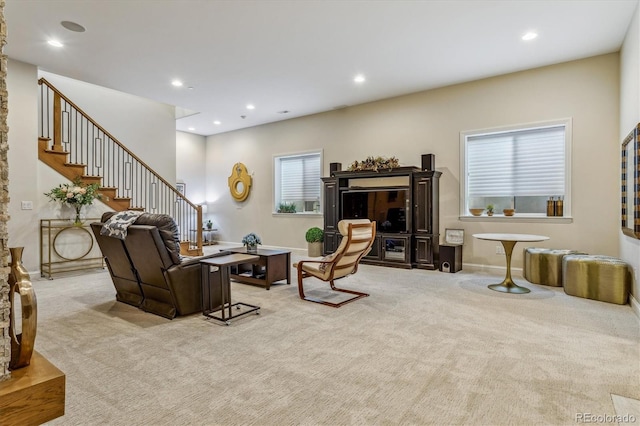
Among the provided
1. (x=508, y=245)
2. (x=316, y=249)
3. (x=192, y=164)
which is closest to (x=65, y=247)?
(x=316, y=249)

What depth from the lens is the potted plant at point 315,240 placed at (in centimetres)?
751

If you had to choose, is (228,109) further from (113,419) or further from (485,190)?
(113,419)

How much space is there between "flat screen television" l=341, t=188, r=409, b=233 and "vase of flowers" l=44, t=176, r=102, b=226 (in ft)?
14.7

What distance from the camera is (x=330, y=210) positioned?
23.6 ft

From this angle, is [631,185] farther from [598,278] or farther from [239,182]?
[239,182]

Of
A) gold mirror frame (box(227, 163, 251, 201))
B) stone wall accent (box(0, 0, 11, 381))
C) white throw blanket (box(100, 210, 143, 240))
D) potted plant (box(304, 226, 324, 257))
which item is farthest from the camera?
gold mirror frame (box(227, 163, 251, 201))

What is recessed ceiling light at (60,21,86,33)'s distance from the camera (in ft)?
13.5

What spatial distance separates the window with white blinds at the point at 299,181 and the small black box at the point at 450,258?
330cm

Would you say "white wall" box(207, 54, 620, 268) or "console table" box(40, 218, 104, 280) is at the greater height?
"white wall" box(207, 54, 620, 268)

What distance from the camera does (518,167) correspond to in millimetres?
5715

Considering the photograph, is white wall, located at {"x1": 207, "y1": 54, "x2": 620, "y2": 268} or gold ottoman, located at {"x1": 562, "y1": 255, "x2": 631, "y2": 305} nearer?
gold ottoman, located at {"x1": 562, "y1": 255, "x2": 631, "y2": 305}

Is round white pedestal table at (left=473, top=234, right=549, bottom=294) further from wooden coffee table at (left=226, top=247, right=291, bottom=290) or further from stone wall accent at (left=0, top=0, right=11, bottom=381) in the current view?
stone wall accent at (left=0, top=0, right=11, bottom=381)

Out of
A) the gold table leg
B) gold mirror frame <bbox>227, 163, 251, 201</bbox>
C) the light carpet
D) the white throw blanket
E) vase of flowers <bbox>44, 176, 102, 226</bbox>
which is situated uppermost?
gold mirror frame <bbox>227, 163, 251, 201</bbox>
